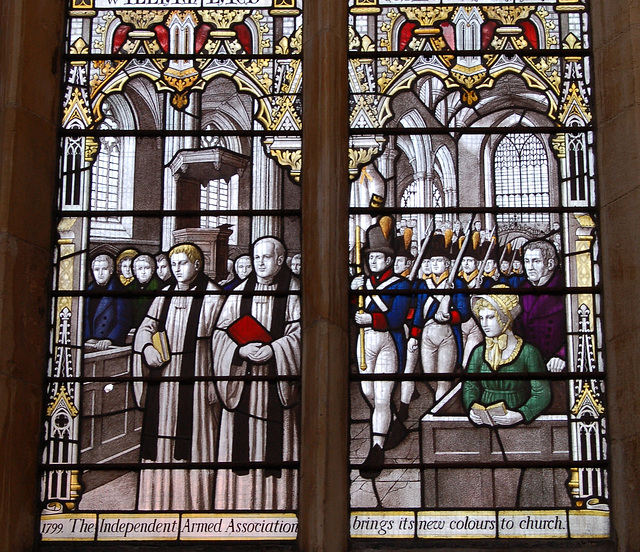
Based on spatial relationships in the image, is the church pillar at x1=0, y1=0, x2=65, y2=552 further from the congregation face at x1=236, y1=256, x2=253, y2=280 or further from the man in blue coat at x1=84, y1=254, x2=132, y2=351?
the congregation face at x1=236, y1=256, x2=253, y2=280

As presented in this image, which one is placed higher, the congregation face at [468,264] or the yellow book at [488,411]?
the congregation face at [468,264]

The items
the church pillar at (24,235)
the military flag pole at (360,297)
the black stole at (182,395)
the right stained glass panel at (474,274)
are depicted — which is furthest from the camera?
the military flag pole at (360,297)

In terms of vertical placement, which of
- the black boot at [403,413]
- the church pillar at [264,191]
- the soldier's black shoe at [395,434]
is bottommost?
the soldier's black shoe at [395,434]

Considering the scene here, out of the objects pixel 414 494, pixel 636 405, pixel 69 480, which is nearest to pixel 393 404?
pixel 414 494

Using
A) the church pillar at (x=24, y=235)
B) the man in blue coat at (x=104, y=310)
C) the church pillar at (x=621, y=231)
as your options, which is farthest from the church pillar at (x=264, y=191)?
the church pillar at (x=621, y=231)

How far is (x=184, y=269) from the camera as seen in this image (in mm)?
8461

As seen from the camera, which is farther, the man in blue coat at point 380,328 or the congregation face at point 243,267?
the congregation face at point 243,267

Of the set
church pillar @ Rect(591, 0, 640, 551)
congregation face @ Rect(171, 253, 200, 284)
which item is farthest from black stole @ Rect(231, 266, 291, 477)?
church pillar @ Rect(591, 0, 640, 551)

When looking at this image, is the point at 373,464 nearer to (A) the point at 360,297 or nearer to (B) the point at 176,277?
(A) the point at 360,297

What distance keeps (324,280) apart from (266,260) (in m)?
0.49

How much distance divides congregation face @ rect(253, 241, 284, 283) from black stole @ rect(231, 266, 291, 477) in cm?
10

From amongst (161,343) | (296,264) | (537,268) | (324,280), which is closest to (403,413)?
(324,280)

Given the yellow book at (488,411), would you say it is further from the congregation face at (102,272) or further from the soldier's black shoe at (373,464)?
the congregation face at (102,272)

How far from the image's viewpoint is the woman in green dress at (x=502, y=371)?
8.11 meters
